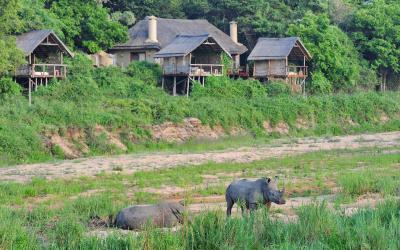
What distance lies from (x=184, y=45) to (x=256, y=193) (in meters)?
32.8

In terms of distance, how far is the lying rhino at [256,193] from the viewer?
46.2 ft

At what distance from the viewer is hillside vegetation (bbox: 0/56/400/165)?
32969 millimetres

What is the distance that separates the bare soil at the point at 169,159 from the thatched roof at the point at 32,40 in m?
10.7

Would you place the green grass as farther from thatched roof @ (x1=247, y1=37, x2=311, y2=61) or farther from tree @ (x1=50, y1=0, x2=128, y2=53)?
tree @ (x1=50, y1=0, x2=128, y2=53)

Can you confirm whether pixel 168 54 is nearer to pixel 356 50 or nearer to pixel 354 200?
pixel 356 50

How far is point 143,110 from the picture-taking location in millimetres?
38156

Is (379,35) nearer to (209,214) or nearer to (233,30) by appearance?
(233,30)

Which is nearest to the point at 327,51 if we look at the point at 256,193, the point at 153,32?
the point at 153,32

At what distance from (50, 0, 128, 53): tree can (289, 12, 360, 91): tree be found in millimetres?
13776

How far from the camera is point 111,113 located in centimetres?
3681

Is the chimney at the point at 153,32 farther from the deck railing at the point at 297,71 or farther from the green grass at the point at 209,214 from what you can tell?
the green grass at the point at 209,214

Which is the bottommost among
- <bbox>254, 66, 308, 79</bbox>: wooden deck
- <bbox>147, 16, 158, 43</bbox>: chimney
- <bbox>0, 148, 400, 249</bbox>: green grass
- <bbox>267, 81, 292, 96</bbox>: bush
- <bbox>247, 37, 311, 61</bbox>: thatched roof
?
<bbox>0, 148, 400, 249</bbox>: green grass

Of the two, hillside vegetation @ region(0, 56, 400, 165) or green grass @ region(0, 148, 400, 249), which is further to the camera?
hillside vegetation @ region(0, 56, 400, 165)

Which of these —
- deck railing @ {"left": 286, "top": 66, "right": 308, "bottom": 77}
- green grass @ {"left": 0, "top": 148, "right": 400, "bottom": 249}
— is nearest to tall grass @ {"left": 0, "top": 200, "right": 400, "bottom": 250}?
green grass @ {"left": 0, "top": 148, "right": 400, "bottom": 249}
